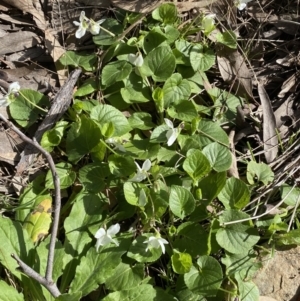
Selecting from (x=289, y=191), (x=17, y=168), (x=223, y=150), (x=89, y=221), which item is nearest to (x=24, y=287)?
(x=89, y=221)

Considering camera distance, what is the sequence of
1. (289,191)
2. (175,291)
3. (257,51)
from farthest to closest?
(257,51)
(289,191)
(175,291)

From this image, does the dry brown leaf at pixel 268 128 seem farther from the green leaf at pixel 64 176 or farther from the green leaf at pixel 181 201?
the green leaf at pixel 64 176

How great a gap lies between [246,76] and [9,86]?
3.65ft

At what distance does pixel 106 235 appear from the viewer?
205cm

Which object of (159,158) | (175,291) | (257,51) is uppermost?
(257,51)

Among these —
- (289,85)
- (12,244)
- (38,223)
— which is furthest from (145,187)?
(289,85)

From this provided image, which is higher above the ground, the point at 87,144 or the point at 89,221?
the point at 87,144

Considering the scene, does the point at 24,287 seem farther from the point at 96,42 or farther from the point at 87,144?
the point at 96,42

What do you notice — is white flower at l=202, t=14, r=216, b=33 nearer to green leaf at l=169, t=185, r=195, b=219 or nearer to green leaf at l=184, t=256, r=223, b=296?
green leaf at l=169, t=185, r=195, b=219

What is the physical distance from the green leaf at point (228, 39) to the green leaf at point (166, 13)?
226mm

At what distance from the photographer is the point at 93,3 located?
256 centimetres

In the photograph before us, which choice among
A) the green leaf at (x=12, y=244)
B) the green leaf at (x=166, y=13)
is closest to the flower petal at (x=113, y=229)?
the green leaf at (x=12, y=244)

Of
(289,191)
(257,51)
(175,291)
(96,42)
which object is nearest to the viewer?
(175,291)

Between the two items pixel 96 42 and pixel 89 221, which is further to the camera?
pixel 96 42
